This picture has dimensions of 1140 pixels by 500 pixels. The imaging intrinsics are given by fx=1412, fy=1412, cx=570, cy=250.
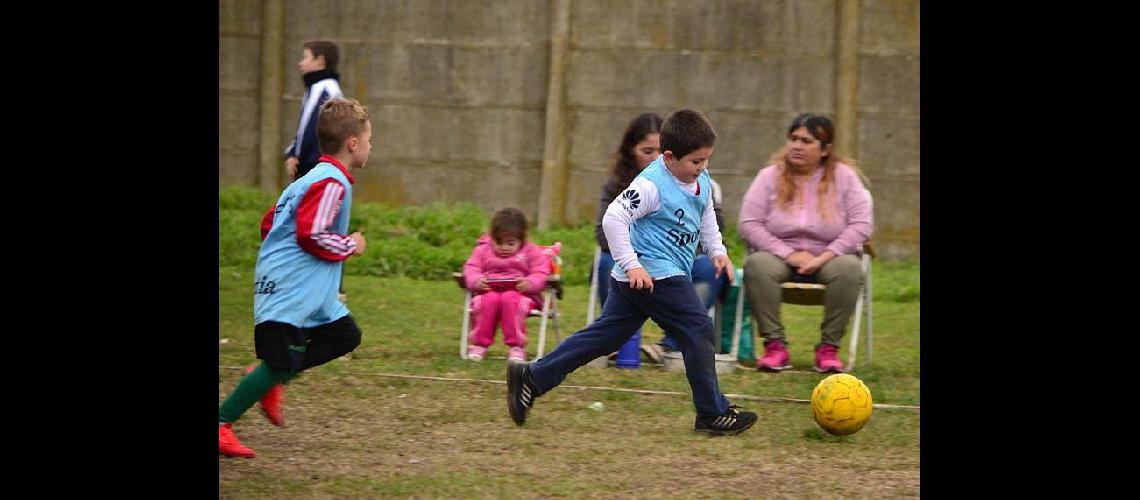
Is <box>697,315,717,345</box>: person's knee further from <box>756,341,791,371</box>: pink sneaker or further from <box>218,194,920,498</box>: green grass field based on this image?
<box>756,341,791,371</box>: pink sneaker

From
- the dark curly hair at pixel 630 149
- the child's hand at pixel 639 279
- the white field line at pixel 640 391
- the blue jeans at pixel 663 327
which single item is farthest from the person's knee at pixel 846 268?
the child's hand at pixel 639 279

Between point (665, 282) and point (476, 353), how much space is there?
89.8 inches

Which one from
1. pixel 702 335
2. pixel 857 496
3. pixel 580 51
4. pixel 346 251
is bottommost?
pixel 857 496

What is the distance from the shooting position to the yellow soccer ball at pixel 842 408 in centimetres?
610

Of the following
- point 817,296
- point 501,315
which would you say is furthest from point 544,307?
point 817,296

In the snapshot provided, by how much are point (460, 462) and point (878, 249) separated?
7.72 meters

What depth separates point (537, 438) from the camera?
238 inches

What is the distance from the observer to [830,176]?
8242mm

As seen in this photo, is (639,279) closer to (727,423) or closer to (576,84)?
(727,423)

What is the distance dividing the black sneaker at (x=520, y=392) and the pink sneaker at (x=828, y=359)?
2.32 meters

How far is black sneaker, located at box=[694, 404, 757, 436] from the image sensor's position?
20.3 ft

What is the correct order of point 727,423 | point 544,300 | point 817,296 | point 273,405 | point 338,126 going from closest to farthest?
1. point 338,126
2. point 273,405
3. point 727,423
4. point 817,296
5. point 544,300
